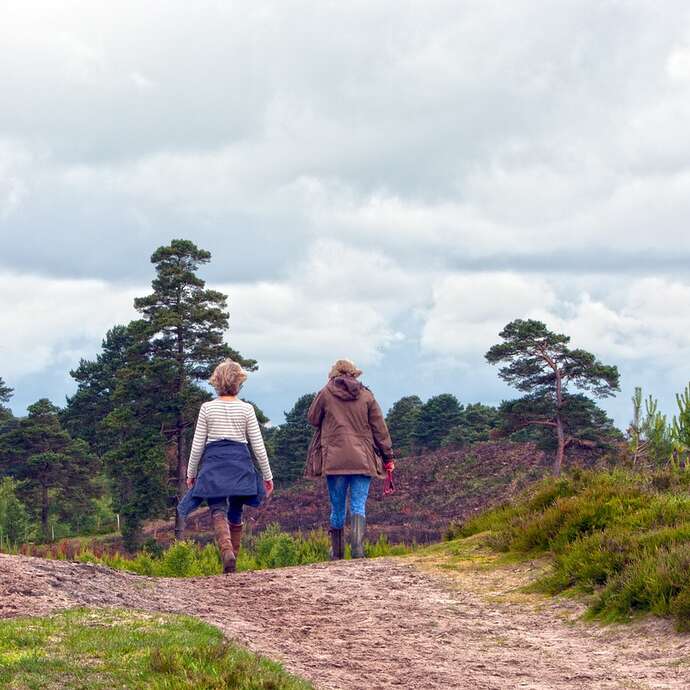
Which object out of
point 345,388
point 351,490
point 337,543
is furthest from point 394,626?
point 337,543

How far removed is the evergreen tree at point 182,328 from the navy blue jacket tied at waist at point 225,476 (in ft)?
87.0

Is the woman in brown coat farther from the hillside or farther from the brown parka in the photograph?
the hillside

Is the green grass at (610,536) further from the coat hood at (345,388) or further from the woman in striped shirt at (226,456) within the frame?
the woman in striped shirt at (226,456)

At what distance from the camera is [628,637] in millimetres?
7938

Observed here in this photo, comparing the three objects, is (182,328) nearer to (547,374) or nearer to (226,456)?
(547,374)

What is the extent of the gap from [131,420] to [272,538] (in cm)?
2293

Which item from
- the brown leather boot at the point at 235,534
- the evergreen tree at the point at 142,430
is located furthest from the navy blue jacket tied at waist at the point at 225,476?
the evergreen tree at the point at 142,430

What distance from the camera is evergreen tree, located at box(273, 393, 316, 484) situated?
6047cm

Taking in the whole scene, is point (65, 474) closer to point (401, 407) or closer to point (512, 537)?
point (401, 407)

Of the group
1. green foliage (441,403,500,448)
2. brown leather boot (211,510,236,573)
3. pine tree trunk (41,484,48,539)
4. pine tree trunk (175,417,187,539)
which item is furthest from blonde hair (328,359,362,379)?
green foliage (441,403,500,448)

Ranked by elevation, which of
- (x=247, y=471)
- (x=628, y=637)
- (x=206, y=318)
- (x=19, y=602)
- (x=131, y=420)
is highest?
(x=206, y=318)

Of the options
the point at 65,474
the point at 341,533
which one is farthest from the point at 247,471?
the point at 65,474

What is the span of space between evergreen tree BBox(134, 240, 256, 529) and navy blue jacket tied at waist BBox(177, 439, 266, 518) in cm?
2652

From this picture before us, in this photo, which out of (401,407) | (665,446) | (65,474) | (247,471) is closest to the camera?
(247,471)
